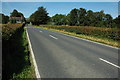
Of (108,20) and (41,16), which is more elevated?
(41,16)

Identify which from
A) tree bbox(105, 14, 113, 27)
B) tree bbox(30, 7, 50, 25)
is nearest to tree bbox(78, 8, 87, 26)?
tree bbox(105, 14, 113, 27)

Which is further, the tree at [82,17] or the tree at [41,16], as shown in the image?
the tree at [41,16]

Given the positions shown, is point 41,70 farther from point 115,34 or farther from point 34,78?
point 115,34

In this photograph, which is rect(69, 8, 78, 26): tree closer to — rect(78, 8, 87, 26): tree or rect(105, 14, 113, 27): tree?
rect(78, 8, 87, 26): tree

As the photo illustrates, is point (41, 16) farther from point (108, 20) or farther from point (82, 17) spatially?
point (108, 20)

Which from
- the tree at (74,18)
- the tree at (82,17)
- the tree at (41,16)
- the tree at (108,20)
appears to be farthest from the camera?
the tree at (41,16)

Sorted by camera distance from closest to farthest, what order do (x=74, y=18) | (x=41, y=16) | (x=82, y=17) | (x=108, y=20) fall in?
(x=108, y=20) < (x=82, y=17) < (x=74, y=18) < (x=41, y=16)

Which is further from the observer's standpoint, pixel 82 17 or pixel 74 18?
pixel 74 18

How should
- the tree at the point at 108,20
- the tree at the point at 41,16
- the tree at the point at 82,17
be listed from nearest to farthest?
the tree at the point at 108,20, the tree at the point at 82,17, the tree at the point at 41,16

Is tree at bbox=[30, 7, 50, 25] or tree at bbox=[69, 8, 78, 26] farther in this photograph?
tree at bbox=[30, 7, 50, 25]

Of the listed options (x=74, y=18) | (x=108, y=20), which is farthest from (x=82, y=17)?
(x=108, y=20)

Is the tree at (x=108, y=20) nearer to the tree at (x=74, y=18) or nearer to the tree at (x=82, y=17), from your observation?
the tree at (x=82, y=17)

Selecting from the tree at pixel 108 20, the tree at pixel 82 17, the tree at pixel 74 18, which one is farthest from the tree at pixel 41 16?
the tree at pixel 108 20

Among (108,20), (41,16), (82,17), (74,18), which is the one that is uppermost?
(41,16)
